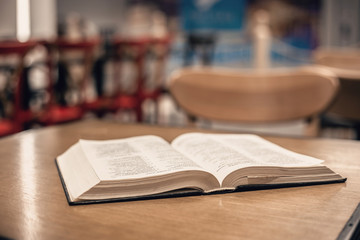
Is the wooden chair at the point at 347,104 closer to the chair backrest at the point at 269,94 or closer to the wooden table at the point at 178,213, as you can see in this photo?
the chair backrest at the point at 269,94

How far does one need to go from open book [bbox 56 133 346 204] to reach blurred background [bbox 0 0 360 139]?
1419 millimetres

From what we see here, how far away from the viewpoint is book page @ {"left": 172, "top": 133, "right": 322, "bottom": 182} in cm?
71

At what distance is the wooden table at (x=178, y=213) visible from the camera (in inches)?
20.0

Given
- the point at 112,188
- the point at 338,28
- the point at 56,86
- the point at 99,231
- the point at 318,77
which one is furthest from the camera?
the point at 338,28

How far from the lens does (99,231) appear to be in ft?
1.69

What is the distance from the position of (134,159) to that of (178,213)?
0.19 m

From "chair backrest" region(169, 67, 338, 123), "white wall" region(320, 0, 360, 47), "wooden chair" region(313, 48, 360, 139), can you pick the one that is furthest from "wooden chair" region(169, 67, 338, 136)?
"white wall" region(320, 0, 360, 47)

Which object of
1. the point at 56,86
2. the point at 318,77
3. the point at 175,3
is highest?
the point at 175,3

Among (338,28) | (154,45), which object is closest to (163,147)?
(154,45)

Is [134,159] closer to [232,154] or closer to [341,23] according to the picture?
[232,154]

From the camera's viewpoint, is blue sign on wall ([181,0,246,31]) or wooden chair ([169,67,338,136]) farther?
blue sign on wall ([181,0,246,31])

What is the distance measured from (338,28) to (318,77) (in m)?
5.62

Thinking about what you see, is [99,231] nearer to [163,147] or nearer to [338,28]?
[163,147]

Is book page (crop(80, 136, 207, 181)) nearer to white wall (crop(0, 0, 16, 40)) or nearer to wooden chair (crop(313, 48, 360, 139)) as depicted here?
wooden chair (crop(313, 48, 360, 139))
